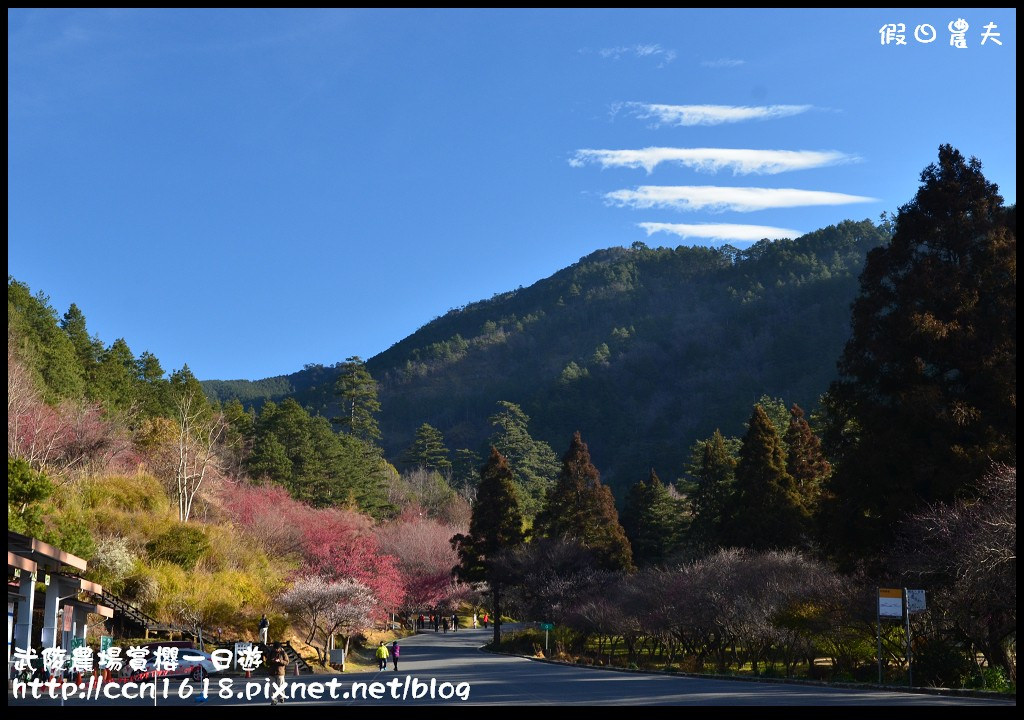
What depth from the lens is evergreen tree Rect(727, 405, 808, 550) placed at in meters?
38.5

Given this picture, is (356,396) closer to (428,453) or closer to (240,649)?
(428,453)

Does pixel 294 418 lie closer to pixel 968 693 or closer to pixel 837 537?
pixel 837 537

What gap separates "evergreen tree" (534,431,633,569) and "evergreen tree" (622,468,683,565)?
575 cm

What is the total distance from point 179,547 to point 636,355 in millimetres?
113583

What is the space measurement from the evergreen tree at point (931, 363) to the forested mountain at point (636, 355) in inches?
3097

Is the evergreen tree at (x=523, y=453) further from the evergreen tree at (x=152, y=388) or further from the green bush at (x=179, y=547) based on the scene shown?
the green bush at (x=179, y=547)

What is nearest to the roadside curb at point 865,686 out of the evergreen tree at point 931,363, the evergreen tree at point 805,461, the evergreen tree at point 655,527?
the evergreen tree at point 931,363

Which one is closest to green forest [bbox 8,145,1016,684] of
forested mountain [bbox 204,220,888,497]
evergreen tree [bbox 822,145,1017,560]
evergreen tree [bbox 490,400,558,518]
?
evergreen tree [bbox 822,145,1017,560]

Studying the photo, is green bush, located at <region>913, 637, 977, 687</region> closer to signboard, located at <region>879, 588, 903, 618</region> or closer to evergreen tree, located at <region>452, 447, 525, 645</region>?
signboard, located at <region>879, 588, 903, 618</region>

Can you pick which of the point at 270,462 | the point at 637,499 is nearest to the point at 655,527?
the point at 637,499

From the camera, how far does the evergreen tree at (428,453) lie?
360 ft

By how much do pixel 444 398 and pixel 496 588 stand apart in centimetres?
10456

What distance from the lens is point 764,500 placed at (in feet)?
129

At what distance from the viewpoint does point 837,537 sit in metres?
22.8
